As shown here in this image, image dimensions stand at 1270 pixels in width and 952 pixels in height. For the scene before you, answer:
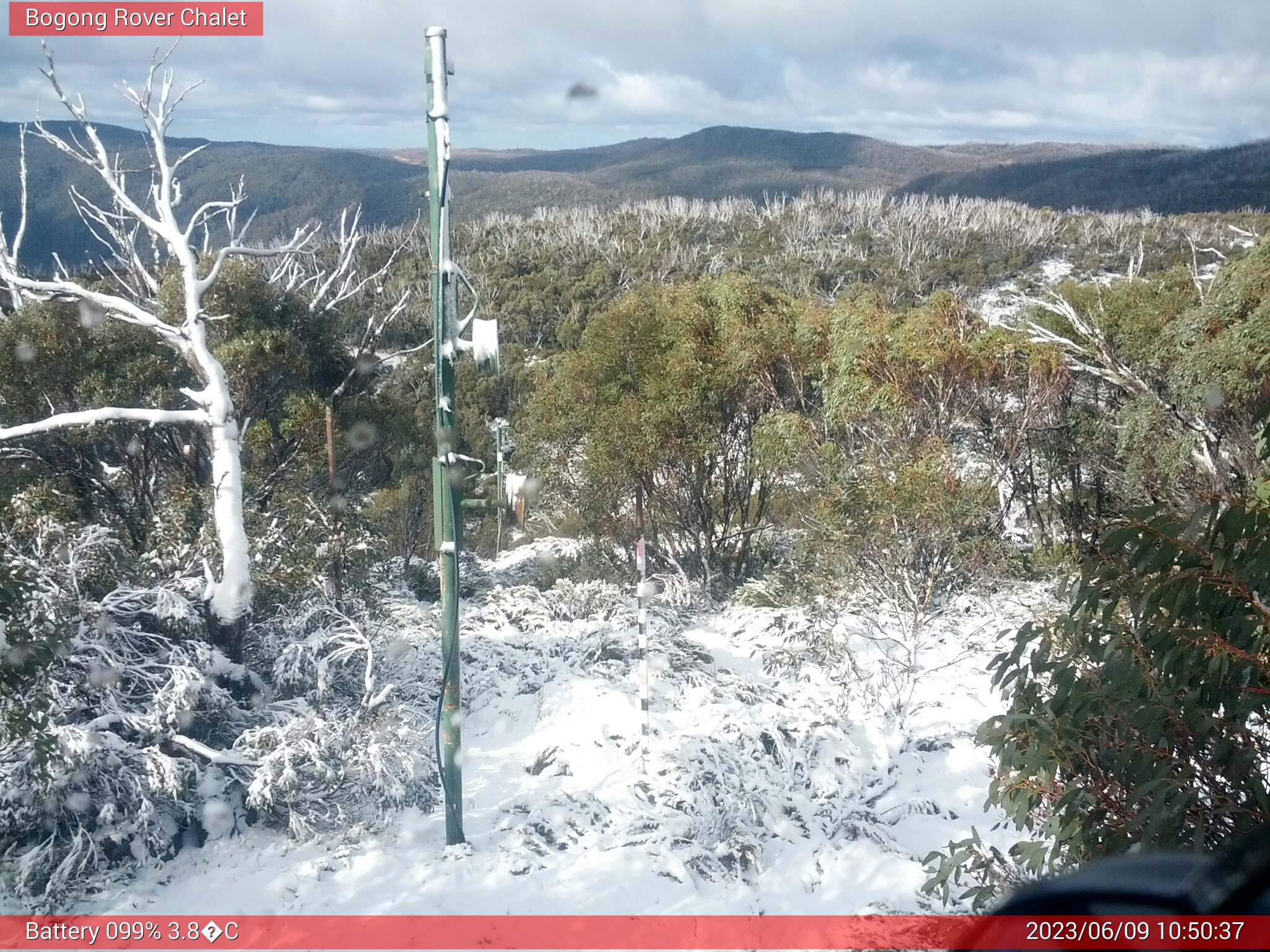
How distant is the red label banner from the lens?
4230 mm

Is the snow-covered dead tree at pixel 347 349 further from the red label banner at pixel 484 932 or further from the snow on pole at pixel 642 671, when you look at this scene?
the red label banner at pixel 484 932

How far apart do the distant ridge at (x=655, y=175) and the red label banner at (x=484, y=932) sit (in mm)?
3918

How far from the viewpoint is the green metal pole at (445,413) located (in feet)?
14.3

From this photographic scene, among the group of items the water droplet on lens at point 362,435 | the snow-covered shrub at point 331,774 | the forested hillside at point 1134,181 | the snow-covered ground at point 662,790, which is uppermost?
the forested hillside at point 1134,181

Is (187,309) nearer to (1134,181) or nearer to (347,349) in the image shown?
(347,349)

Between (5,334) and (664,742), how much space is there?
6588 millimetres

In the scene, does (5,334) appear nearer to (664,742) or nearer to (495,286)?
(664,742)

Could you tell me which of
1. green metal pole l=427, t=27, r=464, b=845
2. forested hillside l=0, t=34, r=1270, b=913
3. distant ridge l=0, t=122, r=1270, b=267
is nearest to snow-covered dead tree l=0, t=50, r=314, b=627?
forested hillside l=0, t=34, r=1270, b=913

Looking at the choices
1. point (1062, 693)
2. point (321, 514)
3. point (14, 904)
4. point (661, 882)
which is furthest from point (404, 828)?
point (1062, 693)

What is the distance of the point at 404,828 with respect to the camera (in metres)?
5.33

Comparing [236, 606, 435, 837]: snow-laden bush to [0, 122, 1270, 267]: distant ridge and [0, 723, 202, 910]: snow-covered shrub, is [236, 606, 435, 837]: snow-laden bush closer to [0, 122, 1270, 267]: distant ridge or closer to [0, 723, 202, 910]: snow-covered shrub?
[0, 723, 202, 910]: snow-covered shrub

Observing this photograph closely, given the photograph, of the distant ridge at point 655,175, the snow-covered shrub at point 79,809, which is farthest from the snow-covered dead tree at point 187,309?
the snow-covered shrub at point 79,809

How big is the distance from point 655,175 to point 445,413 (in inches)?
2645

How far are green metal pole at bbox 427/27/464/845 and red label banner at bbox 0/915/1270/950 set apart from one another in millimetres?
733
